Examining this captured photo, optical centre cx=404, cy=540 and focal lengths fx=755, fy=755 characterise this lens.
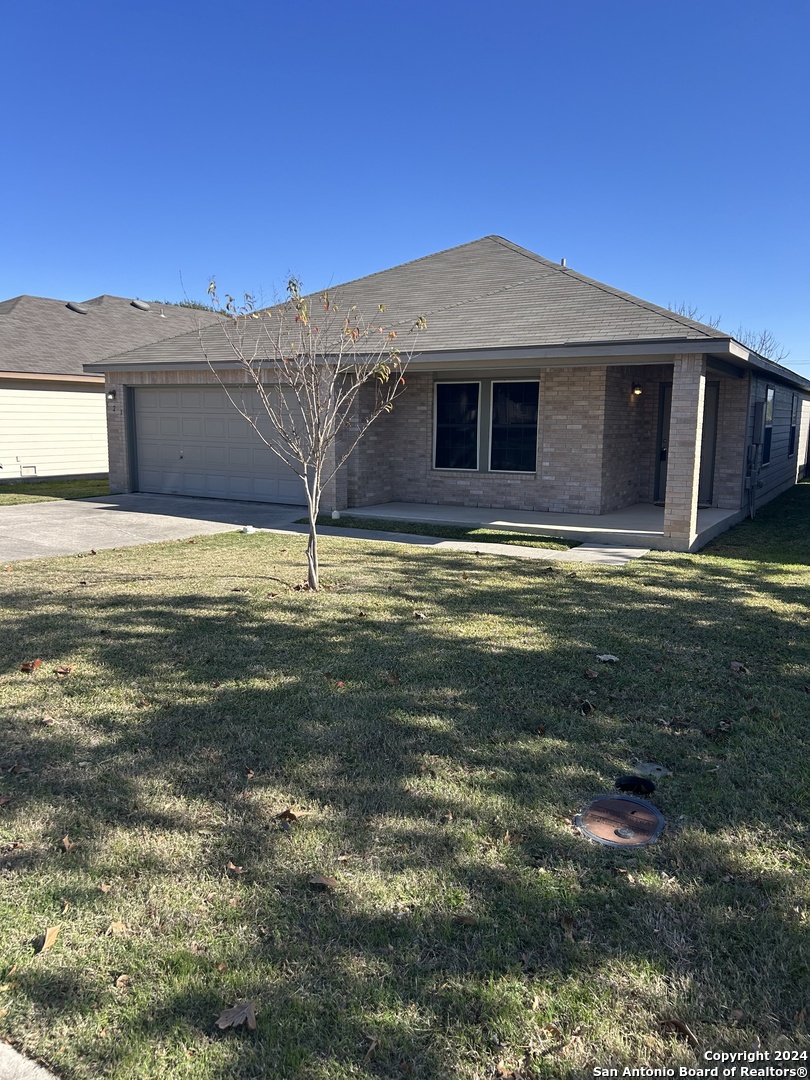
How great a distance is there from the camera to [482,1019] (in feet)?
7.79

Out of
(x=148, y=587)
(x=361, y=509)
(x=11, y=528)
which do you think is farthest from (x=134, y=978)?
(x=361, y=509)

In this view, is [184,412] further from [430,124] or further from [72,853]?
[72,853]

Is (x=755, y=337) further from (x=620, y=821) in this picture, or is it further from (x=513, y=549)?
(x=620, y=821)

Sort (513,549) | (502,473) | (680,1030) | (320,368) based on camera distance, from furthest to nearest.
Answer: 1. (502,473)
2. (320,368)
3. (513,549)
4. (680,1030)

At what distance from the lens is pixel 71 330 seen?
23.5 m

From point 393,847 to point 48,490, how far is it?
17.7 meters

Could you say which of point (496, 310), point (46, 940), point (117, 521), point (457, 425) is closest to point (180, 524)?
point (117, 521)

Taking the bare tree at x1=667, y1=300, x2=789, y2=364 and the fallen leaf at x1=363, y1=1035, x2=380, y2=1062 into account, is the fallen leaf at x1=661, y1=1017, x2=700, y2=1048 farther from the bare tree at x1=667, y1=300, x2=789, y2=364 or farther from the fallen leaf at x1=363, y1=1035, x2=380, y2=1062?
the bare tree at x1=667, y1=300, x2=789, y2=364

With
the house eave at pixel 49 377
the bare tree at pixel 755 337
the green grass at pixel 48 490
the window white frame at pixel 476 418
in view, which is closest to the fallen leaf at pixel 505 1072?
the window white frame at pixel 476 418

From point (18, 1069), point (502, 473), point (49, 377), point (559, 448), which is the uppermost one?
point (49, 377)

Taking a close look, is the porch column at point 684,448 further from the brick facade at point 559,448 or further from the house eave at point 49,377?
the house eave at point 49,377

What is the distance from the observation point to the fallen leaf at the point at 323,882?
3047mm

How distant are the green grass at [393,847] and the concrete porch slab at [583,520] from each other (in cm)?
462

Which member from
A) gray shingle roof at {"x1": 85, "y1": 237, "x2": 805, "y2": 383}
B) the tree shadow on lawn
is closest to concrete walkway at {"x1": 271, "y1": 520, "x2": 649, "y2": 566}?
gray shingle roof at {"x1": 85, "y1": 237, "x2": 805, "y2": 383}
